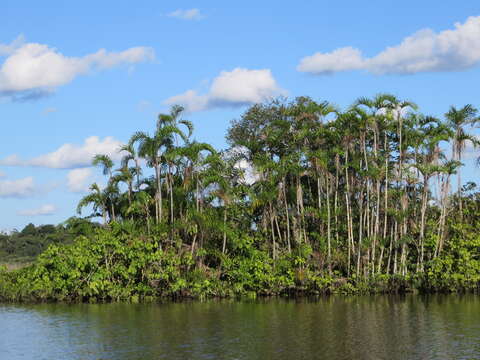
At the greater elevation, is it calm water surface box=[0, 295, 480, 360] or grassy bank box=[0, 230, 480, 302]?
grassy bank box=[0, 230, 480, 302]

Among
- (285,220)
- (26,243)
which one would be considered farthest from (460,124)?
(26,243)

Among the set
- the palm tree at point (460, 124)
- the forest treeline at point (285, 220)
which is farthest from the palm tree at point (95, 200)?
the palm tree at point (460, 124)

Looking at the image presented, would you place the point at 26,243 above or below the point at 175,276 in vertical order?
above

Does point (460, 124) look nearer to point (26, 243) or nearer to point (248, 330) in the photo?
point (248, 330)

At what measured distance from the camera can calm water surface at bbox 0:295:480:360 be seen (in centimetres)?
2056

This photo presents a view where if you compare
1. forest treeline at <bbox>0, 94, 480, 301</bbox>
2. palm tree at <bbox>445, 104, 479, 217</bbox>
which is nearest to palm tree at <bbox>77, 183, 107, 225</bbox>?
forest treeline at <bbox>0, 94, 480, 301</bbox>

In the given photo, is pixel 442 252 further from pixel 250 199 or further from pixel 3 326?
pixel 3 326

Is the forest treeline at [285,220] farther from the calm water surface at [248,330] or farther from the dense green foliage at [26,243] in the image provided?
the dense green foliage at [26,243]

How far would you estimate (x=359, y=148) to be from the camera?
3897cm

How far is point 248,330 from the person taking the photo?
24359mm

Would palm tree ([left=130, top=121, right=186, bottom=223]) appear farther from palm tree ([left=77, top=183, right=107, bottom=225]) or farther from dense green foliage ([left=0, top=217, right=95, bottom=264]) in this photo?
dense green foliage ([left=0, top=217, right=95, bottom=264])

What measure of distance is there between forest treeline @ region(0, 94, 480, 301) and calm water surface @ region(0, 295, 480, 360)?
227 centimetres

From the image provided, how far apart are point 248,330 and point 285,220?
49.1 feet

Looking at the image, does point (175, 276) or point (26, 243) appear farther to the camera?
point (26, 243)
